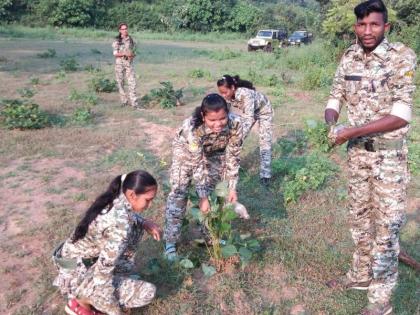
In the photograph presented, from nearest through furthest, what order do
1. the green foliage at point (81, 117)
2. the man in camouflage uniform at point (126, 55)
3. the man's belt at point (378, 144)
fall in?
the man's belt at point (378, 144), the green foliage at point (81, 117), the man in camouflage uniform at point (126, 55)

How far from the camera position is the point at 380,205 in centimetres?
285

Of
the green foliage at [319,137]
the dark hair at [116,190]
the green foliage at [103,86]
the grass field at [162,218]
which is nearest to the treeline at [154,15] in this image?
the green foliage at [103,86]

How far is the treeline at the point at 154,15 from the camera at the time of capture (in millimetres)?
34188

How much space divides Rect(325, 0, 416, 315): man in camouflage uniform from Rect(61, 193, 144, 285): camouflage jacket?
138 cm

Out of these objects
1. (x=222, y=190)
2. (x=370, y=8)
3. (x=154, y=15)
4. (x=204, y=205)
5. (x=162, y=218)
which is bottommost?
(x=162, y=218)

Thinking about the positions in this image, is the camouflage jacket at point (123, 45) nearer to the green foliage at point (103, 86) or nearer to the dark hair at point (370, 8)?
the green foliage at point (103, 86)

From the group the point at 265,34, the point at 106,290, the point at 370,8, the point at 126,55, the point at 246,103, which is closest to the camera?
the point at 370,8

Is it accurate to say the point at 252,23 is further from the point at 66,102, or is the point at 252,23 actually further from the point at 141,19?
the point at 66,102

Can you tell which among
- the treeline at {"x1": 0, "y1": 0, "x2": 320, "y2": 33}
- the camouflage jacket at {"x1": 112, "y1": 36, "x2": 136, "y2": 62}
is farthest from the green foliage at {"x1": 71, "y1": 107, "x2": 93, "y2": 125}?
the treeline at {"x1": 0, "y1": 0, "x2": 320, "y2": 33}

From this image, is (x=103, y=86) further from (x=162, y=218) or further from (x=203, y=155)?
(x=203, y=155)

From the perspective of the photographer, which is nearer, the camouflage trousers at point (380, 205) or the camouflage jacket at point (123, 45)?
the camouflage trousers at point (380, 205)

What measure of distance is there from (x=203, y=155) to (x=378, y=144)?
4.73 ft

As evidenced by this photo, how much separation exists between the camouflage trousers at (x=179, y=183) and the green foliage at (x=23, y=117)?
4.61 metres

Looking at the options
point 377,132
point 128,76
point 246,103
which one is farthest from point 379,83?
point 128,76
